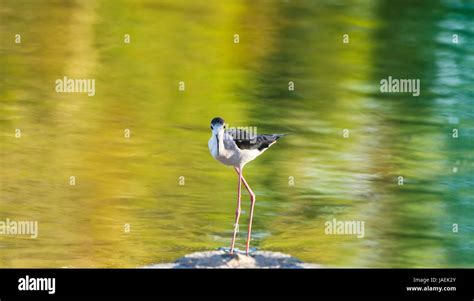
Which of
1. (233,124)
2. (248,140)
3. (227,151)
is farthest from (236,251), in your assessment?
→ (233,124)

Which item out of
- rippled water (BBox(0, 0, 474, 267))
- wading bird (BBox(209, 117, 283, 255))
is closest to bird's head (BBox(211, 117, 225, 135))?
wading bird (BBox(209, 117, 283, 255))

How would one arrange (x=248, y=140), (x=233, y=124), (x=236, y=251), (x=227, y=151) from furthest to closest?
(x=233, y=124) < (x=248, y=140) < (x=227, y=151) < (x=236, y=251)

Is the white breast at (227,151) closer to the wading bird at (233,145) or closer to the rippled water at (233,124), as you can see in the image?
the wading bird at (233,145)

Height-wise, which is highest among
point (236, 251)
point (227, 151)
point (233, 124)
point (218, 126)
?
point (233, 124)

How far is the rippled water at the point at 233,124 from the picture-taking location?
Answer: 10.3 metres

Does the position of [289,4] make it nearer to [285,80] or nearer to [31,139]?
[285,80]

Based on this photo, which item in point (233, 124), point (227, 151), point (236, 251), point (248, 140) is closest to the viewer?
Result: point (236, 251)

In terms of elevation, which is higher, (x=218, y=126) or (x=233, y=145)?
(x=218, y=126)

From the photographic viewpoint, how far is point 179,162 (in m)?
11.9

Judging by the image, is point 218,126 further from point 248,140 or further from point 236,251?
point 236,251

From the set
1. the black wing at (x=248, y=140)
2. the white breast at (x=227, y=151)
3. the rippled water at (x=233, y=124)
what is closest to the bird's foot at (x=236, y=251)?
the rippled water at (x=233, y=124)

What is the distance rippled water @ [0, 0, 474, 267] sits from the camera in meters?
10.3

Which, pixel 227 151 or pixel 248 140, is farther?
pixel 248 140

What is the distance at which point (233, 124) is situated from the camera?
13.0 m
